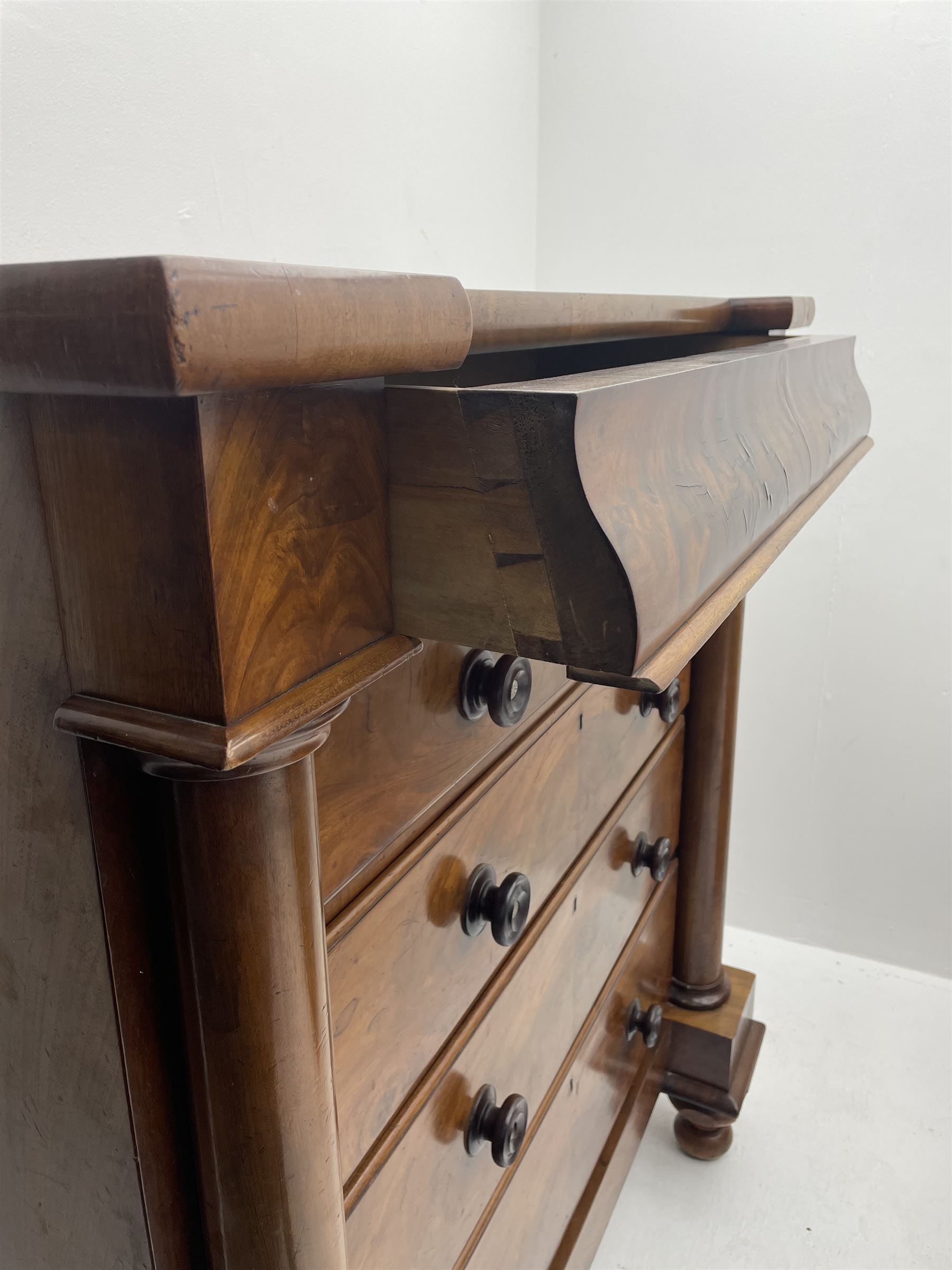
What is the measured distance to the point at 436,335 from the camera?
0.34 m

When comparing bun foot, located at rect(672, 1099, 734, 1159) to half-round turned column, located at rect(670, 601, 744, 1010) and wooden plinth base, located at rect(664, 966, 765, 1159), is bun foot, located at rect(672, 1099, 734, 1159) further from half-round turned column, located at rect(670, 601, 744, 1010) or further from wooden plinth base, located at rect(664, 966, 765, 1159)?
half-round turned column, located at rect(670, 601, 744, 1010)

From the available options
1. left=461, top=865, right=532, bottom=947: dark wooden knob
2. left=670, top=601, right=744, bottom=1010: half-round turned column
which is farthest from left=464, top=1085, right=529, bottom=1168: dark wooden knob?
left=670, top=601, right=744, bottom=1010: half-round turned column

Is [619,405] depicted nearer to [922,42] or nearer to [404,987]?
[404,987]

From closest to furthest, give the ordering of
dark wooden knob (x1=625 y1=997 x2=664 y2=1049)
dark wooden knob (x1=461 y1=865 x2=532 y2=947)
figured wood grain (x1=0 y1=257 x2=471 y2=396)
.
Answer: figured wood grain (x1=0 y1=257 x2=471 y2=396) → dark wooden knob (x1=461 y1=865 x2=532 y2=947) → dark wooden knob (x1=625 y1=997 x2=664 y2=1049)

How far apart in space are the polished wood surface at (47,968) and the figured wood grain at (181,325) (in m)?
0.06

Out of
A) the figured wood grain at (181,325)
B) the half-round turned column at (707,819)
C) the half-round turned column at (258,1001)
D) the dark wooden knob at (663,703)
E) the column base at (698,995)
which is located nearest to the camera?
the figured wood grain at (181,325)

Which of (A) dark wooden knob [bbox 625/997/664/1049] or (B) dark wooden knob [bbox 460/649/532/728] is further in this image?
(A) dark wooden knob [bbox 625/997/664/1049]

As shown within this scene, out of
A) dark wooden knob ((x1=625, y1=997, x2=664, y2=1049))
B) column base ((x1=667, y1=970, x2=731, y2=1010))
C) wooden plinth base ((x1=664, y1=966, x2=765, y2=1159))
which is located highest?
dark wooden knob ((x1=625, y1=997, x2=664, y2=1049))

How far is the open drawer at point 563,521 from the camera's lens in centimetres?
33

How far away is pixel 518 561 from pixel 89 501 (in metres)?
0.15

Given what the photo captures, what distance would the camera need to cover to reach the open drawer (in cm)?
33

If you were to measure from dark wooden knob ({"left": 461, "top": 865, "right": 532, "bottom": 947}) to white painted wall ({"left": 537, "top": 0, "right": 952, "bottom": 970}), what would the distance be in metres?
1.06

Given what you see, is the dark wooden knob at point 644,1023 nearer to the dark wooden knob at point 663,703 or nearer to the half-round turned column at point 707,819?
the half-round turned column at point 707,819

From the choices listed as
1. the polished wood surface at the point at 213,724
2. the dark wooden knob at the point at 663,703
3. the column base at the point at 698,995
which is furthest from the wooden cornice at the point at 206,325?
the column base at the point at 698,995
